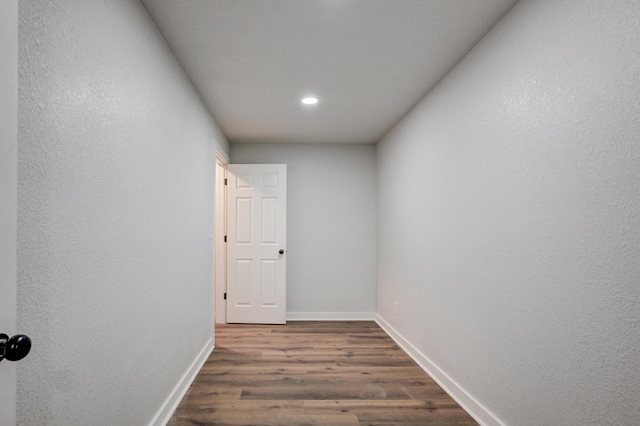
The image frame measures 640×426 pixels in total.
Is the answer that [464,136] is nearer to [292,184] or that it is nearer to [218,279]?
[292,184]

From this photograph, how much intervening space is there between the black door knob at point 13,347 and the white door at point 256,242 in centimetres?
381

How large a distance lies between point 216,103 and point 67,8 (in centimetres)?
212

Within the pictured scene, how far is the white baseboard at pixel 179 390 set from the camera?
2115 mm

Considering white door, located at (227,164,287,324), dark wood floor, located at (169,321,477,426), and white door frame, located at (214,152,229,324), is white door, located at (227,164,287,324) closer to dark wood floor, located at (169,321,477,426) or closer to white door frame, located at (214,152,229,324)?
white door frame, located at (214,152,229,324)

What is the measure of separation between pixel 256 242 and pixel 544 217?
3593 mm

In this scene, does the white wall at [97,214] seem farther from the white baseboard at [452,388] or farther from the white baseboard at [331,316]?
the white baseboard at [331,316]

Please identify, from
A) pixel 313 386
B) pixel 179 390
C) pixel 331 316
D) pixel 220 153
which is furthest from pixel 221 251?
pixel 313 386

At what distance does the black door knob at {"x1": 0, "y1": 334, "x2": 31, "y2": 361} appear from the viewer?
80 centimetres

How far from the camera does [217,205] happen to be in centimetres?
474

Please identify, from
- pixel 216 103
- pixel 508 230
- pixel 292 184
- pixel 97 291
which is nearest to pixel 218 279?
pixel 292 184

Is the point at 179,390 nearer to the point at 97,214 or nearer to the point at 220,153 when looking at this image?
the point at 97,214

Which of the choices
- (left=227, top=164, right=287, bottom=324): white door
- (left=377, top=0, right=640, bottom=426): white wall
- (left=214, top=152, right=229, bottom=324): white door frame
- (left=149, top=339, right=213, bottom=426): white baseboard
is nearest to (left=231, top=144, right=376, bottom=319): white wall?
(left=227, top=164, right=287, bottom=324): white door

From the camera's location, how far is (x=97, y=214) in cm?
144

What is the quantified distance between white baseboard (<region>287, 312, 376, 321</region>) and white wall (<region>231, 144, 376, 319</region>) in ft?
0.04
